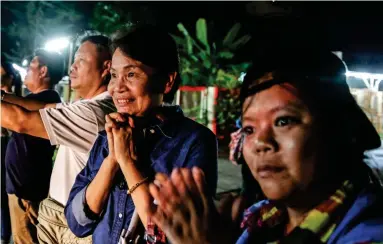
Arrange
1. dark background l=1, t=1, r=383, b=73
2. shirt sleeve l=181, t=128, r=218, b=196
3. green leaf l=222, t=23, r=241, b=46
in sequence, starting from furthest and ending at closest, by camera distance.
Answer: green leaf l=222, t=23, r=241, b=46, dark background l=1, t=1, r=383, b=73, shirt sleeve l=181, t=128, r=218, b=196

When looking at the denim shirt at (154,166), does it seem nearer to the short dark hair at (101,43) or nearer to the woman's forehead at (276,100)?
the woman's forehead at (276,100)

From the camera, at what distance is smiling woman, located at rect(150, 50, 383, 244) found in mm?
1011

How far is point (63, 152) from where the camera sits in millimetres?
2307

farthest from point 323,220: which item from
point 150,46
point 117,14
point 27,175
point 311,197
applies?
point 117,14

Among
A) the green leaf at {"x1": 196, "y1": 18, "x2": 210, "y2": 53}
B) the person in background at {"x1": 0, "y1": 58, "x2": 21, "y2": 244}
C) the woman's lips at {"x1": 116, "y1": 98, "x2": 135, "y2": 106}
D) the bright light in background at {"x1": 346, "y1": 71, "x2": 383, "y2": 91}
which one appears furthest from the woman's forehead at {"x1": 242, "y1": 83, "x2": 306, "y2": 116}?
the green leaf at {"x1": 196, "y1": 18, "x2": 210, "y2": 53}

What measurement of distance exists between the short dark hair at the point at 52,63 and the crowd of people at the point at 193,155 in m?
0.93

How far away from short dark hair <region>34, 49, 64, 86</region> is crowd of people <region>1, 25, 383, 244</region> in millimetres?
928

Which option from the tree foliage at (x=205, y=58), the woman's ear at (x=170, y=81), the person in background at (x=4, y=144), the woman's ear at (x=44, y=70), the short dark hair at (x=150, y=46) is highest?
the tree foliage at (x=205, y=58)

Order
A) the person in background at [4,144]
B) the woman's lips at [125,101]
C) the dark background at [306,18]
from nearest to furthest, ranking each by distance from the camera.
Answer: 1. the woman's lips at [125,101]
2. the person in background at [4,144]
3. the dark background at [306,18]

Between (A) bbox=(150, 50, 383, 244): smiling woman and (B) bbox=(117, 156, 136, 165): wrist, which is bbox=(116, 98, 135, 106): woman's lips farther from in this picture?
(A) bbox=(150, 50, 383, 244): smiling woman

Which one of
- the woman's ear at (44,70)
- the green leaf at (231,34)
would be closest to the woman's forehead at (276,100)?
the woman's ear at (44,70)

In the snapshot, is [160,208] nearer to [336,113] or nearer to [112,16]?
[336,113]

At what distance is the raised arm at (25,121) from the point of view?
2.20 metres

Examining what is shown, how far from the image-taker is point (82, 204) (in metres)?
1.76
